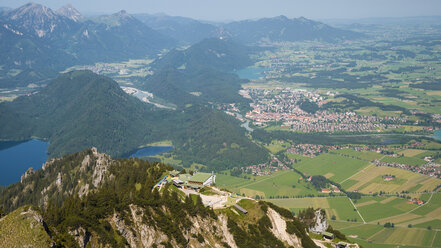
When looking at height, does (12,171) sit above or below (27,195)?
below

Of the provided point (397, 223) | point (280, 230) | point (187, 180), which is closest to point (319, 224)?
point (280, 230)

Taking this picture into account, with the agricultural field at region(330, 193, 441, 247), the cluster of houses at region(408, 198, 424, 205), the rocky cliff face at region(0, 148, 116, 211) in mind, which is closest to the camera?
the rocky cliff face at region(0, 148, 116, 211)

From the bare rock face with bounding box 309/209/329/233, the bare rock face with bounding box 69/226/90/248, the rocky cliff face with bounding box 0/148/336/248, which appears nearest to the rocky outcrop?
the rocky cliff face with bounding box 0/148/336/248

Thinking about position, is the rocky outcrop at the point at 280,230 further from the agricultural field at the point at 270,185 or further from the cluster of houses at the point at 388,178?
the cluster of houses at the point at 388,178

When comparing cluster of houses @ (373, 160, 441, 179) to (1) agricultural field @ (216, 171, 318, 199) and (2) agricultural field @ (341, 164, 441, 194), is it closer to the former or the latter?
(2) agricultural field @ (341, 164, 441, 194)

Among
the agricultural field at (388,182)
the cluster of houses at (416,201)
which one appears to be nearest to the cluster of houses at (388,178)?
the agricultural field at (388,182)

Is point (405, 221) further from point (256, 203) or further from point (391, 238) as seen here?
point (256, 203)

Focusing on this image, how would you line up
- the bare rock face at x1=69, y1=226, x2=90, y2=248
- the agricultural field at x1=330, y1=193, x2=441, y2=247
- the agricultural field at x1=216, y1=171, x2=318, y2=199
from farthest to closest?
the agricultural field at x1=216, y1=171, x2=318, y2=199 < the agricultural field at x1=330, y1=193, x2=441, y2=247 < the bare rock face at x1=69, y1=226, x2=90, y2=248

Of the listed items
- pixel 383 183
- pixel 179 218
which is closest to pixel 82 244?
pixel 179 218
